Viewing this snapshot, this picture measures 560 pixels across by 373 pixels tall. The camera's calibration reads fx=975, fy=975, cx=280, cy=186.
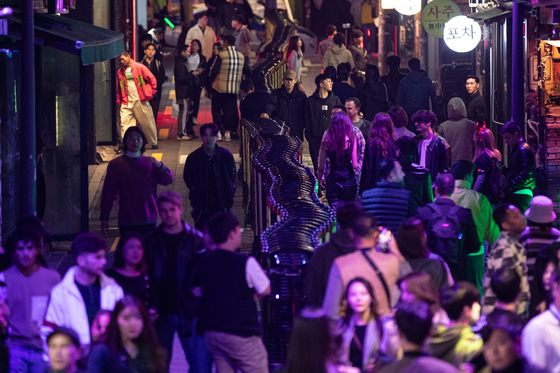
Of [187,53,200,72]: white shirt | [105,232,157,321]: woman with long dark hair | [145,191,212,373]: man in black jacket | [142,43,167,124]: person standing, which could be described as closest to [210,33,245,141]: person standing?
[142,43,167,124]: person standing

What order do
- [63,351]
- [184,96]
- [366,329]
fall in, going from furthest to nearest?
[184,96] < [366,329] < [63,351]

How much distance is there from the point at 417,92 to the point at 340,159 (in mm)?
4438

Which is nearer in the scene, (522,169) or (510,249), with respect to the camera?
(510,249)

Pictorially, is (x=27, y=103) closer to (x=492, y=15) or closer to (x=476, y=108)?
(x=476, y=108)

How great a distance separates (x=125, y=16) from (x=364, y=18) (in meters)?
15.2

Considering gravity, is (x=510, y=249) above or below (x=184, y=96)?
below

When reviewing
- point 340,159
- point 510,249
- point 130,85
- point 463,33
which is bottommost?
point 510,249

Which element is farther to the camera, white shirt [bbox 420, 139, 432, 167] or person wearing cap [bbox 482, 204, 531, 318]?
white shirt [bbox 420, 139, 432, 167]

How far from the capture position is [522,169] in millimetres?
10648

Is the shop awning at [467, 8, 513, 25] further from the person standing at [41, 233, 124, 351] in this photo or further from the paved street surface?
the person standing at [41, 233, 124, 351]

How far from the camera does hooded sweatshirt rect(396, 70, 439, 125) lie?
1568 cm

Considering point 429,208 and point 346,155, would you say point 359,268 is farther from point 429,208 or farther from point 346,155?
point 346,155

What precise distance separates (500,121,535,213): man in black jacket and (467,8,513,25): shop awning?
6.11m

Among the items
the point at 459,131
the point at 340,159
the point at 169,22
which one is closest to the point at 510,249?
the point at 340,159
